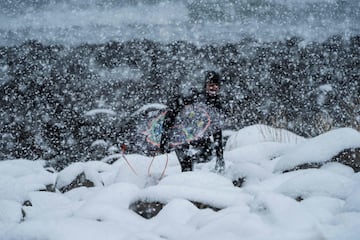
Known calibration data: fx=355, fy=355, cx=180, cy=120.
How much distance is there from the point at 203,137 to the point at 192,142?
15 centimetres

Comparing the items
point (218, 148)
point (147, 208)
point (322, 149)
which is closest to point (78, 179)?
point (218, 148)

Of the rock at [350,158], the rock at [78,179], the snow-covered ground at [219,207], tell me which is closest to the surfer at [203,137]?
the snow-covered ground at [219,207]

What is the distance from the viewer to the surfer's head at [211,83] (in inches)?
176

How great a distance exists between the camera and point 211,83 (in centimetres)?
449

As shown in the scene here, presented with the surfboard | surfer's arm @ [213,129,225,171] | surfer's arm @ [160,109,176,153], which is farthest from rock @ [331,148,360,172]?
surfer's arm @ [160,109,176,153]

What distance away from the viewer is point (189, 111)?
14.6 feet

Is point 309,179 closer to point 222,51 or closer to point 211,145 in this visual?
point 211,145

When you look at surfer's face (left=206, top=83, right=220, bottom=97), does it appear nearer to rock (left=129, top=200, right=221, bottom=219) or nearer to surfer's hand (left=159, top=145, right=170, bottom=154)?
surfer's hand (left=159, top=145, right=170, bottom=154)

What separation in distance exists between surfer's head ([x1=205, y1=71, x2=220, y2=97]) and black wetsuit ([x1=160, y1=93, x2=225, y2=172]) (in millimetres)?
65

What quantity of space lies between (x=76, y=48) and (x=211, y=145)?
89.6 feet

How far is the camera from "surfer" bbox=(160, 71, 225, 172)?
4320 mm

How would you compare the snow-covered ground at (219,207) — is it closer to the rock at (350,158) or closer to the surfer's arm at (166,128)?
the rock at (350,158)

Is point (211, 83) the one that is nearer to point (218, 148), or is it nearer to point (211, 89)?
point (211, 89)

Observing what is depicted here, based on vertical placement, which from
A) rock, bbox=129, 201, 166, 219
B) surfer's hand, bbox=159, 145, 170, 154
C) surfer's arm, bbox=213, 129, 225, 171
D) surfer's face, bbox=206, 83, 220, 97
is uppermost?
surfer's face, bbox=206, 83, 220, 97
